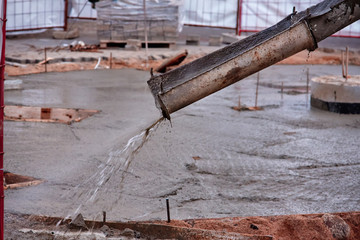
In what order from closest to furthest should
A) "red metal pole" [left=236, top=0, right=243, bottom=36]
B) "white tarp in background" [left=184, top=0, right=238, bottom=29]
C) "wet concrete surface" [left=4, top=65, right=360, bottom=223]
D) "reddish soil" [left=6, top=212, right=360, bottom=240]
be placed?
"reddish soil" [left=6, top=212, right=360, bottom=240], "wet concrete surface" [left=4, top=65, right=360, bottom=223], "red metal pole" [left=236, top=0, right=243, bottom=36], "white tarp in background" [left=184, top=0, right=238, bottom=29]

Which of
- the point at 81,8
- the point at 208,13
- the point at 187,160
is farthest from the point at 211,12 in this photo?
the point at 187,160

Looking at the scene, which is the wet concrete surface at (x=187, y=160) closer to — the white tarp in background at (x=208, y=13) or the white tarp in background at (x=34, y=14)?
the white tarp in background at (x=34, y=14)

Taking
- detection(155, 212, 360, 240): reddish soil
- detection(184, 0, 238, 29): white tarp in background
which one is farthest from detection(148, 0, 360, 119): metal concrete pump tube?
detection(184, 0, 238, 29): white tarp in background

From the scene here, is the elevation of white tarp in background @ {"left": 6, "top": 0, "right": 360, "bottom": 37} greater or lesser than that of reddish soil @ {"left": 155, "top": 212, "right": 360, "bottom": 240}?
greater

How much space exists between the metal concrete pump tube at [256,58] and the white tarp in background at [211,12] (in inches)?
504

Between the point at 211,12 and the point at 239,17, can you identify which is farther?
the point at 211,12

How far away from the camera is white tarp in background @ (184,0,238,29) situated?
16.4 meters

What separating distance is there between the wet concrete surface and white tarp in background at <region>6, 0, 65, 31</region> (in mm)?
6552

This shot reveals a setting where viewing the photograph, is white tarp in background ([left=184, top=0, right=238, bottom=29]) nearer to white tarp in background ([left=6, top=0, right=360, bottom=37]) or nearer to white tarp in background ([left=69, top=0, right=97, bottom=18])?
white tarp in background ([left=6, top=0, right=360, bottom=37])

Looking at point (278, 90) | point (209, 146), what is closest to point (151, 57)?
point (278, 90)

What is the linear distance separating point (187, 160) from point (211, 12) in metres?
10.9

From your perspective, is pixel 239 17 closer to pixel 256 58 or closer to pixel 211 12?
pixel 211 12

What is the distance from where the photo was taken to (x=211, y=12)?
1653 centimetres

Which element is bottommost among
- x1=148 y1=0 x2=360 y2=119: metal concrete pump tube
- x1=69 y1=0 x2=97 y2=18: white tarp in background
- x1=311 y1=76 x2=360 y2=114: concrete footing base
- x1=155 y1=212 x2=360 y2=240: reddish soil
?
x1=155 y1=212 x2=360 y2=240: reddish soil
